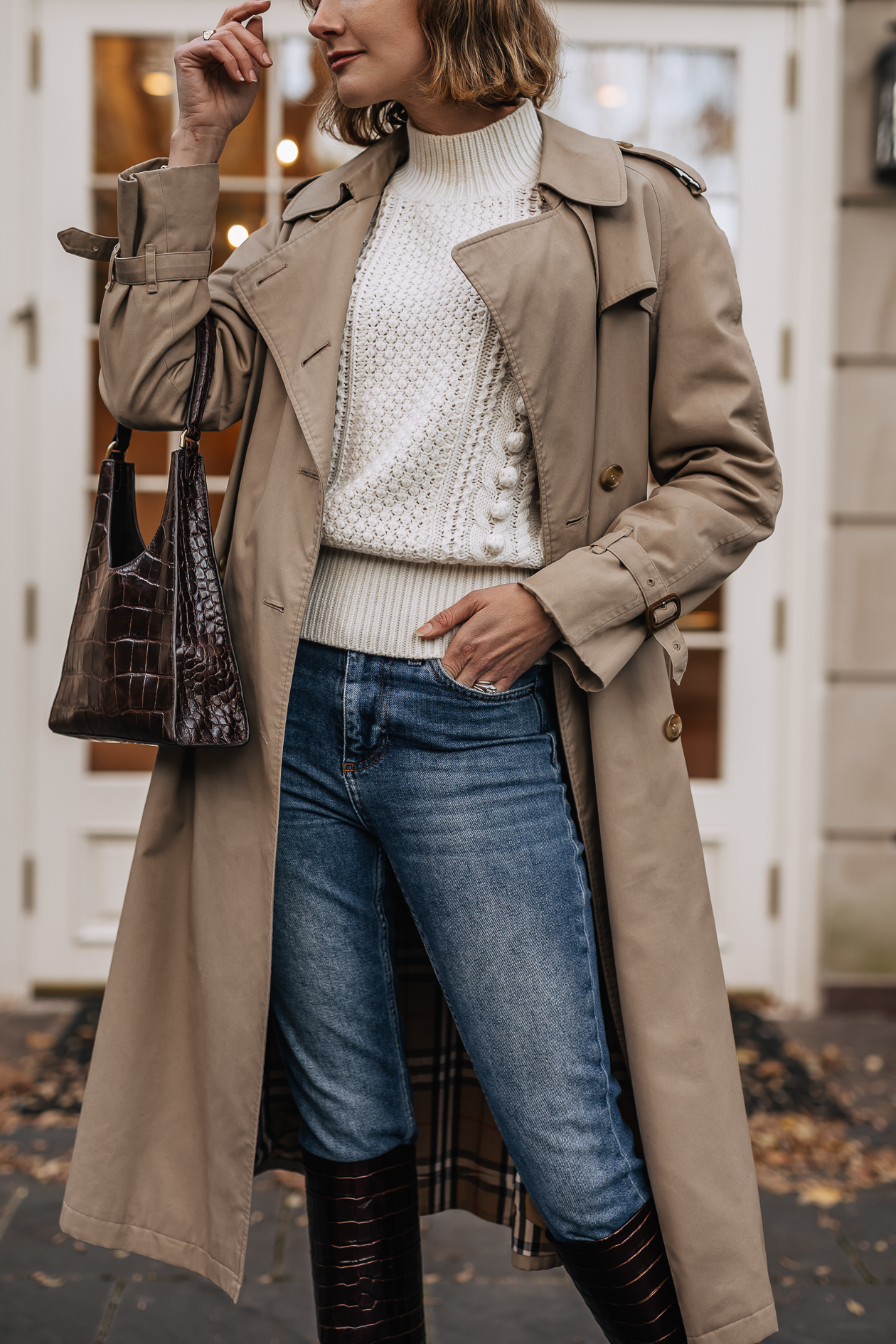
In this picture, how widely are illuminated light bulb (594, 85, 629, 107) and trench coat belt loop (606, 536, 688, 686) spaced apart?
242cm

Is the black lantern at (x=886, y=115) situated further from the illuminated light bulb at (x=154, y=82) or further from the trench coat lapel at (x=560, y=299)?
the trench coat lapel at (x=560, y=299)

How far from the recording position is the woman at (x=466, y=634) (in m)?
1.35

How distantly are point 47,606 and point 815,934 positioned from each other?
2.37 meters

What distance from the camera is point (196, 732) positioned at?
1.37m

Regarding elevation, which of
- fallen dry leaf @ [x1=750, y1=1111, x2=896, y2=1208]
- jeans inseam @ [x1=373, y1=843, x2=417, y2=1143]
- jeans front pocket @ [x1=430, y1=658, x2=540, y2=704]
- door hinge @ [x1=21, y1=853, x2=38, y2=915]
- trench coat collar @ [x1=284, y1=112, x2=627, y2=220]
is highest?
trench coat collar @ [x1=284, y1=112, x2=627, y2=220]

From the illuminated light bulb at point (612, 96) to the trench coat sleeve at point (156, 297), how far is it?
2.22 meters

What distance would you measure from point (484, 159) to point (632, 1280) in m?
1.31

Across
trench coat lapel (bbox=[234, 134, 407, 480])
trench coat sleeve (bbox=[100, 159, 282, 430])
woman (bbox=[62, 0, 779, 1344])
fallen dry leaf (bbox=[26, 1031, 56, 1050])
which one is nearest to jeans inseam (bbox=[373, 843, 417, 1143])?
woman (bbox=[62, 0, 779, 1344])

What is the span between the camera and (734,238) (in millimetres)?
3348

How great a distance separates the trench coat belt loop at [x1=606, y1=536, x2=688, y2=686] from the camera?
53.2 inches

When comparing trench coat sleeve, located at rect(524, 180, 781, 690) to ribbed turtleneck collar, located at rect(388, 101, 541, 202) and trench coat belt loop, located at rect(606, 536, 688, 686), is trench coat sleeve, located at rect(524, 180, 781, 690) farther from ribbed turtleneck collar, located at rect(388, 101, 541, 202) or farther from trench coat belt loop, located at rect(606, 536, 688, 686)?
ribbed turtleneck collar, located at rect(388, 101, 541, 202)

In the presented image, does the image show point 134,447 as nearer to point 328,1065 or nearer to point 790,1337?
point 328,1065

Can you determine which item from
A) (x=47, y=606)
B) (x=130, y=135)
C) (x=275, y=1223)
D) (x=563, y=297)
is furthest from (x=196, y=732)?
(x=130, y=135)

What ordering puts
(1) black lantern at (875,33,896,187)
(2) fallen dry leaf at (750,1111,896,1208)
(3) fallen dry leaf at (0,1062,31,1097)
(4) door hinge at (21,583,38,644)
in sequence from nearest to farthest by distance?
(2) fallen dry leaf at (750,1111,896,1208), (3) fallen dry leaf at (0,1062,31,1097), (1) black lantern at (875,33,896,187), (4) door hinge at (21,583,38,644)
